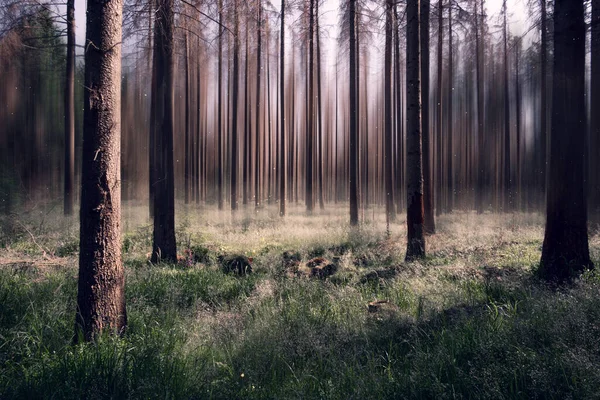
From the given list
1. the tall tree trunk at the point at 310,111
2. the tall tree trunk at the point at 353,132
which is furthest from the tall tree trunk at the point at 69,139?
the tall tree trunk at the point at 353,132

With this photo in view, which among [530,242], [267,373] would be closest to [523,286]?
[267,373]

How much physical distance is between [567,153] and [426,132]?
6.35 meters

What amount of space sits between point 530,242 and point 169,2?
11446mm

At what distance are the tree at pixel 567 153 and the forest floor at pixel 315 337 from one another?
494 mm

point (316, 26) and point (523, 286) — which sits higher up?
point (316, 26)

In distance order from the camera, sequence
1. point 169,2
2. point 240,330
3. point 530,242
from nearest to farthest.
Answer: point 240,330 < point 169,2 < point 530,242

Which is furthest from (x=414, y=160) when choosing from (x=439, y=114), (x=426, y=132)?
(x=439, y=114)

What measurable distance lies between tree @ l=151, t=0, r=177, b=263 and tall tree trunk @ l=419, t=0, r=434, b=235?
7462 mm

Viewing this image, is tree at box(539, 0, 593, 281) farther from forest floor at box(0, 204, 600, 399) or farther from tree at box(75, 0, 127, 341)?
tree at box(75, 0, 127, 341)

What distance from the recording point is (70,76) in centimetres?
1794

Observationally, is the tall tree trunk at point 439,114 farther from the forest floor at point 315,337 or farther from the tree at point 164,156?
the forest floor at point 315,337

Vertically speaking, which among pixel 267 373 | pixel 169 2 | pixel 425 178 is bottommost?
pixel 267 373

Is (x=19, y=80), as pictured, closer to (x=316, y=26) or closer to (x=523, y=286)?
(x=316, y=26)

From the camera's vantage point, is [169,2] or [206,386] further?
[169,2]
